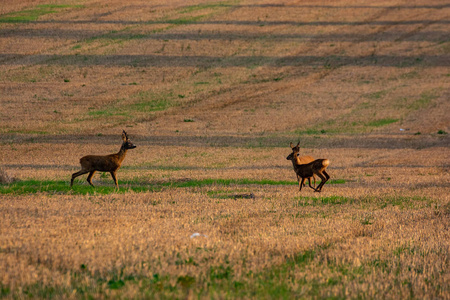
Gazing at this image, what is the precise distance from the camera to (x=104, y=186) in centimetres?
1969

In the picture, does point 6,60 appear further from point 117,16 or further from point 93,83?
point 117,16

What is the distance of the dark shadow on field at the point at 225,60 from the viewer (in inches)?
2060

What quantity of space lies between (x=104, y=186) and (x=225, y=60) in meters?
36.5

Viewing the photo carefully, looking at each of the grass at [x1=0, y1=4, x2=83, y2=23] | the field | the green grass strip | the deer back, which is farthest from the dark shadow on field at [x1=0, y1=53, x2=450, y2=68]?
the deer back

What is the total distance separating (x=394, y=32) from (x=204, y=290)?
59.1 m

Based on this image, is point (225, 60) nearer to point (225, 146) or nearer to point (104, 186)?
point (225, 146)

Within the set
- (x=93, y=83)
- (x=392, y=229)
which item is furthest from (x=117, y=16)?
(x=392, y=229)

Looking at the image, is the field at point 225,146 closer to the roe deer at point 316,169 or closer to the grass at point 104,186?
the grass at point 104,186

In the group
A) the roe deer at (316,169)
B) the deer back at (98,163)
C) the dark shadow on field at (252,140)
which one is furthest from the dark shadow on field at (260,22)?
the roe deer at (316,169)

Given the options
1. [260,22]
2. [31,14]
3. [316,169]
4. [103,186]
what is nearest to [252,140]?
[316,169]

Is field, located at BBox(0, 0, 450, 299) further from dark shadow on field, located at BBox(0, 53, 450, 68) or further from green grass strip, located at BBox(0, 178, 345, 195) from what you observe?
dark shadow on field, located at BBox(0, 53, 450, 68)

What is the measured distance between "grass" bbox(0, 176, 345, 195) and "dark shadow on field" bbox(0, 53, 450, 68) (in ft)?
103

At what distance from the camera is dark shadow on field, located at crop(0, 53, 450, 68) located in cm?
5231

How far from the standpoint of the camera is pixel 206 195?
17891 millimetres
